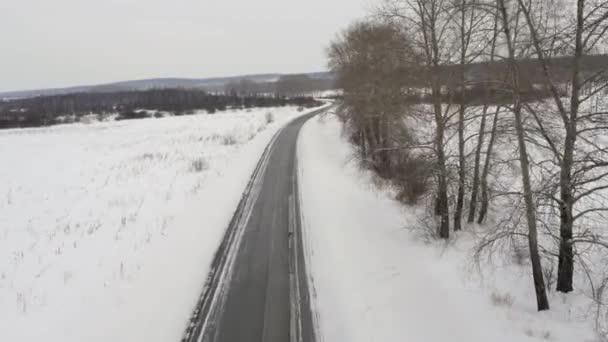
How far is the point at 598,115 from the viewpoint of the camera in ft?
20.0

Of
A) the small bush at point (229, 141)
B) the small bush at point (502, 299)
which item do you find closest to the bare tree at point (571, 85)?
the small bush at point (502, 299)

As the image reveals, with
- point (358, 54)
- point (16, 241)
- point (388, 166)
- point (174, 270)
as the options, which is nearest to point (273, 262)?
point (174, 270)

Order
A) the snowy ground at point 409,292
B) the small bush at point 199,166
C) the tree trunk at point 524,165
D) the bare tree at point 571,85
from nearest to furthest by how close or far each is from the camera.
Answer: the bare tree at point 571,85 → the tree trunk at point 524,165 → the snowy ground at point 409,292 → the small bush at point 199,166

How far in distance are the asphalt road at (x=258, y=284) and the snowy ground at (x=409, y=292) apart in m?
0.49

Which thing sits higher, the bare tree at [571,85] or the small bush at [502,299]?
the bare tree at [571,85]

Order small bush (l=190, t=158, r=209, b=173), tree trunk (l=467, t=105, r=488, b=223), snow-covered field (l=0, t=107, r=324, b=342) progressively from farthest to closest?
1. small bush (l=190, t=158, r=209, b=173)
2. tree trunk (l=467, t=105, r=488, b=223)
3. snow-covered field (l=0, t=107, r=324, b=342)

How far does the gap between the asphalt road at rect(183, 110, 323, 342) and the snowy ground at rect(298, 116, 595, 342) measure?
49 centimetres

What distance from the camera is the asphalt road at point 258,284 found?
6.70 meters

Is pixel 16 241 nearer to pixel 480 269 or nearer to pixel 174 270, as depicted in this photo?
pixel 174 270

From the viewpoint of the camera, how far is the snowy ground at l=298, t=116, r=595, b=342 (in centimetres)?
666

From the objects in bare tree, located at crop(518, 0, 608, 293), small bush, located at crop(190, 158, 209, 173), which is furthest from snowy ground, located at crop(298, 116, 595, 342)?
small bush, located at crop(190, 158, 209, 173)

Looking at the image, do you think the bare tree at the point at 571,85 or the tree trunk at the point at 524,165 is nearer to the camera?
the bare tree at the point at 571,85

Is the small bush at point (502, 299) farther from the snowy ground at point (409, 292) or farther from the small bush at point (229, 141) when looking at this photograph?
the small bush at point (229, 141)

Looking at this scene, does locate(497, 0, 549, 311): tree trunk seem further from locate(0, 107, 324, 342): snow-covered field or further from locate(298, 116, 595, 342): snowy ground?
locate(0, 107, 324, 342): snow-covered field
